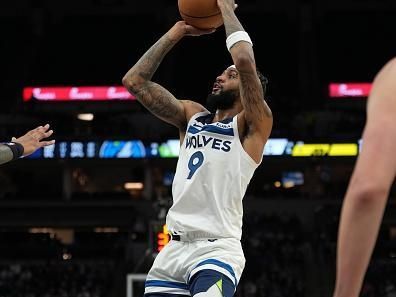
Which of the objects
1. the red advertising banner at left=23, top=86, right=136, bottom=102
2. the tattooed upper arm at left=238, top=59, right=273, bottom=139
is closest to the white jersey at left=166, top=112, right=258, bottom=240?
the tattooed upper arm at left=238, top=59, right=273, bottom=139

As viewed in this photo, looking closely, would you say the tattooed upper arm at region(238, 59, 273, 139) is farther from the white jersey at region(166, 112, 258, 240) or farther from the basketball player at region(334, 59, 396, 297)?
the basketball player at region(334, 59, 396, 297)

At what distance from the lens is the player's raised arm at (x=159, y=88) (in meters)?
4.86

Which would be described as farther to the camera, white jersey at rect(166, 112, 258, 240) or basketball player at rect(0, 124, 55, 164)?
basketball player at rect(0, 124, 55, 164)

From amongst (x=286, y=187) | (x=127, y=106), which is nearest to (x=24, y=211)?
(x=127, y=106)

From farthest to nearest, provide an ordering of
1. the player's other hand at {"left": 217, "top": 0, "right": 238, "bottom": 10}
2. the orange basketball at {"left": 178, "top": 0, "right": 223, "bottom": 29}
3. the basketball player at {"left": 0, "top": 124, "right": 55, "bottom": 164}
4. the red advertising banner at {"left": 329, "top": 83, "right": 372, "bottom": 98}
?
1. the red advertising banner at {"left": 329, "top": 83, "right": 372, "bottom": 98}
2. the basketball player at {"left": 0, "top": 124, "right": 55, "bottom": 164}
3. the orange basketball at {"left": 178, "top": 0, "right": 223, "bottom": 29}
4. the player's other hand at {"left": 217, "top": 0, "right": 238, "bottom": 10}

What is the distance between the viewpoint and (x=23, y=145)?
5094 millimetres

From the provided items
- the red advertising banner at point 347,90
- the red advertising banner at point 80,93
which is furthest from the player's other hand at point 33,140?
the red advertising banner at point 347,90

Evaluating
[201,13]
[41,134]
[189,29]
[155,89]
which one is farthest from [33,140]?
[201,13]

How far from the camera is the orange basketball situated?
479cm

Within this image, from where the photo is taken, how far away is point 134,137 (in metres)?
24.5

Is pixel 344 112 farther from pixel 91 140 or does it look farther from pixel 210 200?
pixel 210 200

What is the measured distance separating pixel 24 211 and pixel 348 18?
1568 cm

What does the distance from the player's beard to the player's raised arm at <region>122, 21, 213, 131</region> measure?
0.52 ft

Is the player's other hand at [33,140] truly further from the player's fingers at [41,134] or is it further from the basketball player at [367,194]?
the basketball player at [367,194]
